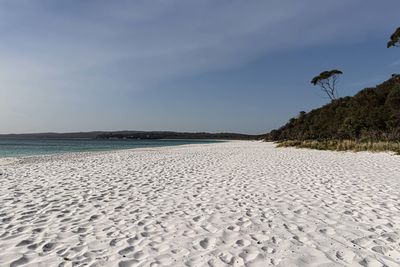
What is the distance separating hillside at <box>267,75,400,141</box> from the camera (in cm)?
3554

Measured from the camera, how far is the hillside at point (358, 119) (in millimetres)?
35544

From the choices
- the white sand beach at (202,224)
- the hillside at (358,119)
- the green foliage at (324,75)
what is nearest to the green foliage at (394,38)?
the hillside at (358,119)

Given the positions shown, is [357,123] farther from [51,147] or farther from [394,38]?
[51,147]

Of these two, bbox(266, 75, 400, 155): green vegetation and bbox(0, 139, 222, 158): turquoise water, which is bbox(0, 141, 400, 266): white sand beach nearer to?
bbox(266, 75, 400, 155): green vegetation

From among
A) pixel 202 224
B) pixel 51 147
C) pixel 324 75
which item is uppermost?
pixel 324 75

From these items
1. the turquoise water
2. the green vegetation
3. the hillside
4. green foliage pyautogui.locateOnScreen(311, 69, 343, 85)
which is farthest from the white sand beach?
green foliage pyautogui.locateOnScreen(311, 69, 343, 85)

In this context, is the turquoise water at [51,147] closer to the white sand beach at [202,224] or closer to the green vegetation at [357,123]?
the white sand beach at [202,224]

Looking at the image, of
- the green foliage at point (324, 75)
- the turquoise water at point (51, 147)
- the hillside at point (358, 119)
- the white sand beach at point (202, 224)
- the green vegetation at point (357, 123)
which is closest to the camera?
the white sand beach at point (202, 224)

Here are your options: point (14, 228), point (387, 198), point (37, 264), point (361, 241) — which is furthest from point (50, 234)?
point (387, 198)

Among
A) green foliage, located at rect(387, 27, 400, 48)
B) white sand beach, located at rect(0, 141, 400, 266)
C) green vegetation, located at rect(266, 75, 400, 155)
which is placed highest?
green foliage, located at rect(387, 27, 400, 48)

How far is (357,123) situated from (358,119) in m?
1.06

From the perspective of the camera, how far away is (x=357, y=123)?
3938 cm

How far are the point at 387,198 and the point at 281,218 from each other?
9.98 ft

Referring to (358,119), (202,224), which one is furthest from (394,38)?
(202,224)
